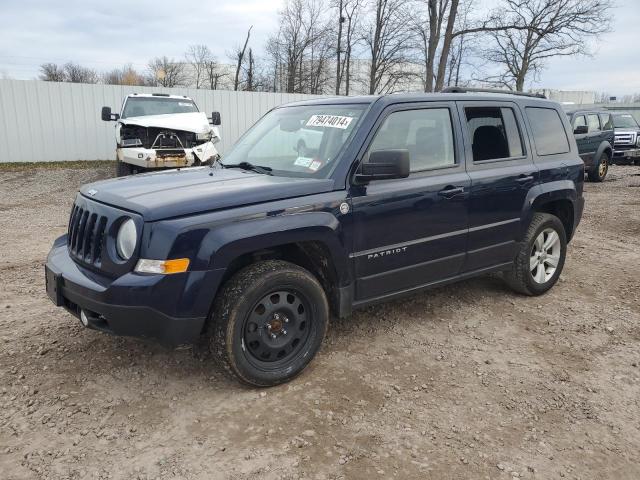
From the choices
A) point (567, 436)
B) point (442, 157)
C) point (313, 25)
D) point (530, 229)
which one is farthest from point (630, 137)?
point (313, 25)

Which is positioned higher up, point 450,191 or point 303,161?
point 303,161

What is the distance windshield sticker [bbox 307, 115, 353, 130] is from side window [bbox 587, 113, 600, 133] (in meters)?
12.8

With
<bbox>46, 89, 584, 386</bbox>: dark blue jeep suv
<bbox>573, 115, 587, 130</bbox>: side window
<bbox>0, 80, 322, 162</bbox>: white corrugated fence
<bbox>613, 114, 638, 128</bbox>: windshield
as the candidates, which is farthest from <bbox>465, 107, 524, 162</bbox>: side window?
<bbox>613, 114, 638, 128</bbox>: windshield

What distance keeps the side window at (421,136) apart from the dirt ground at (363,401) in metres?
1.41

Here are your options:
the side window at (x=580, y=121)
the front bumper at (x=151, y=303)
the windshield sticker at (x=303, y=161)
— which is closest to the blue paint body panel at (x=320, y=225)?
the front bumper at (x=151, y=303)

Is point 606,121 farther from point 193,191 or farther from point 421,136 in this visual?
point 193,191

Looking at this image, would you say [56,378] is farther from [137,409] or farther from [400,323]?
[400,323]

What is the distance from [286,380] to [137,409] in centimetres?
92

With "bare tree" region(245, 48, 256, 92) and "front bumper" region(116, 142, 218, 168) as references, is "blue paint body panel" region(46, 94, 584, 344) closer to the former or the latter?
"front bumper" region(116, 142, 218, 168)

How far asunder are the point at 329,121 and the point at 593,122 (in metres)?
13.2

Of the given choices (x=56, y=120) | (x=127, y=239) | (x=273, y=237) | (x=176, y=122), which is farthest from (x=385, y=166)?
(x=56, y=120)

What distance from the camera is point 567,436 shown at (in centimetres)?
281

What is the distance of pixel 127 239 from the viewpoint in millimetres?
2855

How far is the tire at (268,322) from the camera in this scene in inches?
117
